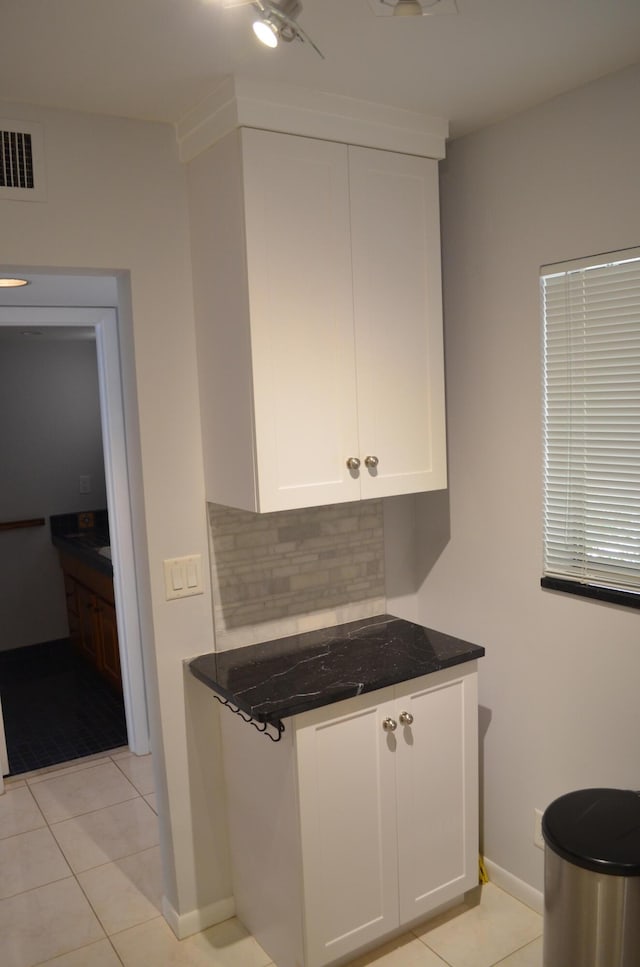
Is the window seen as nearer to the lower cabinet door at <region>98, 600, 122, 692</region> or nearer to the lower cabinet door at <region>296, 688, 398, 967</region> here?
the lower cabinet door at <region>296, 688, 398, 967</region>

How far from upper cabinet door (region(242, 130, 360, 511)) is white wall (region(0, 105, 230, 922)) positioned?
362 millimetres

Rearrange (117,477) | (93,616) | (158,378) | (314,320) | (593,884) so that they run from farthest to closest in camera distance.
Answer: (93,616) < (117,477) < (158,378) < (314,320) < (593,884)

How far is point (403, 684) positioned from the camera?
7.27 feet

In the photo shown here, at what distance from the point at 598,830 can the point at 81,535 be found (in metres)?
4.11

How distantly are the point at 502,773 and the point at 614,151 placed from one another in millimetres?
1884

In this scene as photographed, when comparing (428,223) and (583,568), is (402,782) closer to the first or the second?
(583,568)

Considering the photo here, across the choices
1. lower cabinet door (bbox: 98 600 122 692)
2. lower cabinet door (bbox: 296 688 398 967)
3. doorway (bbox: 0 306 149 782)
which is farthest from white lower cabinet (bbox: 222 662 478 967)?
lower cabinet door (bbox: 98 600 122 692)

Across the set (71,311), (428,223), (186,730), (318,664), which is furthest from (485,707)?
(71,311)

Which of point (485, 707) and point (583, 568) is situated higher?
point (583, 568)

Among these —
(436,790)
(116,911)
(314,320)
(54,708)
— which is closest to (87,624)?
(54,708)

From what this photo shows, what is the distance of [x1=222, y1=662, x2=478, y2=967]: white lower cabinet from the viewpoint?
6.88 ft

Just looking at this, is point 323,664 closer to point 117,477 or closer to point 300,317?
point 300,317

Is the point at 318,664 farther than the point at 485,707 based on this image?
No

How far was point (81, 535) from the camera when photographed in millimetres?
5164
